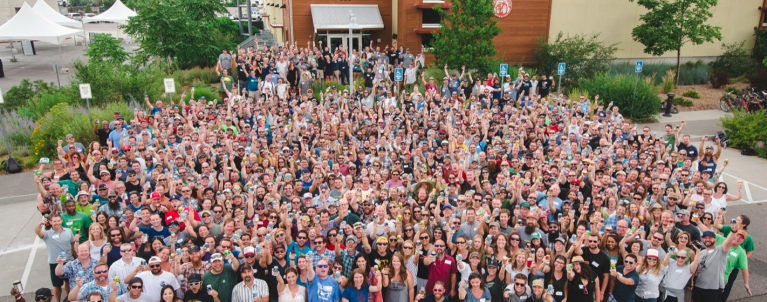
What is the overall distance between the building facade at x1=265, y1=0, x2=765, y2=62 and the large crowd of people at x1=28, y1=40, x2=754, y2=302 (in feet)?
40.1

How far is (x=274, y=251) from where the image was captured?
678 centimetres

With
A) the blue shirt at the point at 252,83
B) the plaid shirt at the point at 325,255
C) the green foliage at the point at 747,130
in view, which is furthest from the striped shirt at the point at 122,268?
the green foliage at the point at 747,130

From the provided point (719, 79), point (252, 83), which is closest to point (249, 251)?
point (252, 83)

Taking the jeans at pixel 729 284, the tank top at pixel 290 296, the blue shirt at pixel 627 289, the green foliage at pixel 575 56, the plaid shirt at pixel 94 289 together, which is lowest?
the jeans at pixel 729 284

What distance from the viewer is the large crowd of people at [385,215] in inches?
259

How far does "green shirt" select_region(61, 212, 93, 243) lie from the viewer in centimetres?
776

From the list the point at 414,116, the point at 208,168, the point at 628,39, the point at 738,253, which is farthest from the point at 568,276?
the point at 628,39

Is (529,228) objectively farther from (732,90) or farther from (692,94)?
(732,90)

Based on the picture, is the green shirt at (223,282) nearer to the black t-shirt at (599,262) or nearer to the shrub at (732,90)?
the black t-shirt at (599,262)

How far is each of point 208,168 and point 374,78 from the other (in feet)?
30.2

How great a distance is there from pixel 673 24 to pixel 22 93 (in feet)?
91.0

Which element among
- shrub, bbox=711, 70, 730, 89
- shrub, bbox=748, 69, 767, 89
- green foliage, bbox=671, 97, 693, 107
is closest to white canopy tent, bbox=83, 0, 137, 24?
green foliage, bbox=671, 97, 693, 107

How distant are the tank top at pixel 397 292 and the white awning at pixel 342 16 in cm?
1934

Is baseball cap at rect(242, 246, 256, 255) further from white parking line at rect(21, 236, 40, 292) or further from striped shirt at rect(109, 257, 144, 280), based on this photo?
white parking line at rect(21, 236, 40, 292)
